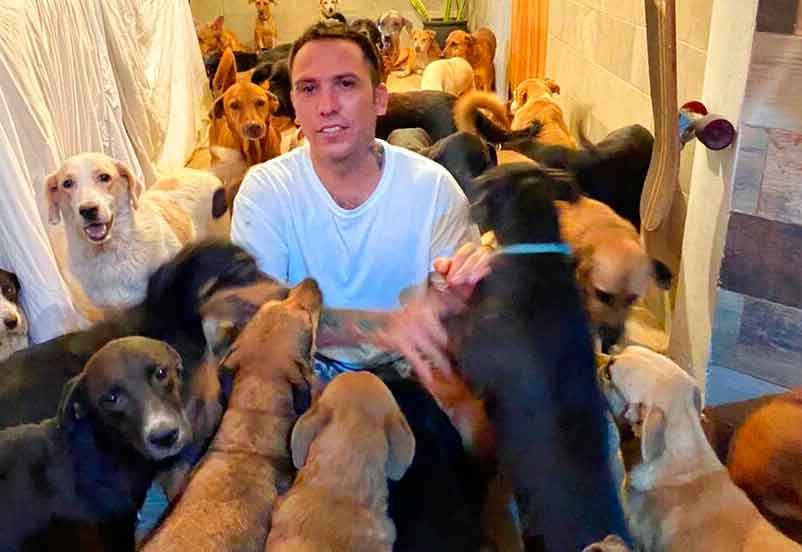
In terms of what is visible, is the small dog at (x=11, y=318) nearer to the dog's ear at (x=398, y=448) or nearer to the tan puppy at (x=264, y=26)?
the dog's ear at (x=398, y=448)

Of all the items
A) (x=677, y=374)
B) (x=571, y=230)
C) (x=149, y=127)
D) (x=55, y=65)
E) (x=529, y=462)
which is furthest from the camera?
(x=149, y=127)

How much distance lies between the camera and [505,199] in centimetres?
197

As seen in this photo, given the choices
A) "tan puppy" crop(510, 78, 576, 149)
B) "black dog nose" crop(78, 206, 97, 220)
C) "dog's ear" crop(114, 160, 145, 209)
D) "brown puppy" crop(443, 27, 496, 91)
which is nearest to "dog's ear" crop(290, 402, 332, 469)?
"black dog nose" crop(78, 206, 97, 220)

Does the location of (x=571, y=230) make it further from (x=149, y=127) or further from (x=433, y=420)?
(x=149, y=127)

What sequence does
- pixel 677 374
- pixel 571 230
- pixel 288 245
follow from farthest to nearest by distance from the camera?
pixel 288 245 < pixel 571 230 < pixel 677 374

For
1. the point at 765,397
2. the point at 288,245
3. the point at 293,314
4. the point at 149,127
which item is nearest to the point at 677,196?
the point at 765,397

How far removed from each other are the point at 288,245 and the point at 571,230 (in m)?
0.79

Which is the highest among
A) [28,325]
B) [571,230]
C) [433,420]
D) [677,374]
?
[571,230]

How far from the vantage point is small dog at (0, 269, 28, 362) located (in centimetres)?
270

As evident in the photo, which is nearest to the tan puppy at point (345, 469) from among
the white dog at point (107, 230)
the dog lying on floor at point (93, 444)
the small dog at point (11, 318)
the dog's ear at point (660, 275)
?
the dog lying on floor at point (93, 444)

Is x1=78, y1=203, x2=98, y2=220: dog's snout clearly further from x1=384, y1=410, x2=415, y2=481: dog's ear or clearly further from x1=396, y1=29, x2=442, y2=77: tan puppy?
x1=396, y1=29, x2=442, y2=77: tan puppy

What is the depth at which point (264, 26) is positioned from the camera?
8.44m

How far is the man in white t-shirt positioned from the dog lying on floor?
0.50 m

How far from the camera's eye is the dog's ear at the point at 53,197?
9.55 ft
